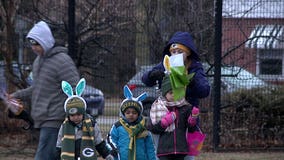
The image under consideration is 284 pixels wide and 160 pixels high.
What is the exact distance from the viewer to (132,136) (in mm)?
7488

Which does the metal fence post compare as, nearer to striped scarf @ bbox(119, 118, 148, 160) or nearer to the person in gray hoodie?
striped scarf @ bbox(119, 118, 148, 160)

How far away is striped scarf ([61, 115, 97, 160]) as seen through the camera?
7.03 meters

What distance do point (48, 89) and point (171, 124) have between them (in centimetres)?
136

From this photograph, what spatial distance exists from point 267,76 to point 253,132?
0.93 metres

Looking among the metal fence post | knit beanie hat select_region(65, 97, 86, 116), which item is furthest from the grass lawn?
knit beanie hat select_region(65, 97, 86, 116)

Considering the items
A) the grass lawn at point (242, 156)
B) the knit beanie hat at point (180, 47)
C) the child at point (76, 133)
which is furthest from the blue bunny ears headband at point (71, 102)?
the grass lawn at point (242, 156)

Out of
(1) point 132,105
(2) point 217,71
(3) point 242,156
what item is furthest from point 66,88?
(3) point 242,156

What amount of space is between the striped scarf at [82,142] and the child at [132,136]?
0.42m

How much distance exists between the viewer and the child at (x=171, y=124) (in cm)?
683

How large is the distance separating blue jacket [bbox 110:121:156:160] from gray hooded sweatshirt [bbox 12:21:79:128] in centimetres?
63

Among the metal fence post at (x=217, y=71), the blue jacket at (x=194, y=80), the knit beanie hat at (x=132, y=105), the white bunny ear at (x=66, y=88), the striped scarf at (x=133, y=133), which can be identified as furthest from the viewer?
the metal fence post at (x=217, y=71)

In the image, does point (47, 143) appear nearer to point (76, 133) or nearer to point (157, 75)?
point (76, 133)

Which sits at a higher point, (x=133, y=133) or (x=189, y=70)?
(x=189, y=70)

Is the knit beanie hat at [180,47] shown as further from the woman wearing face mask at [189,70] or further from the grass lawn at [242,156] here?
the grass lawn at [242,156]
